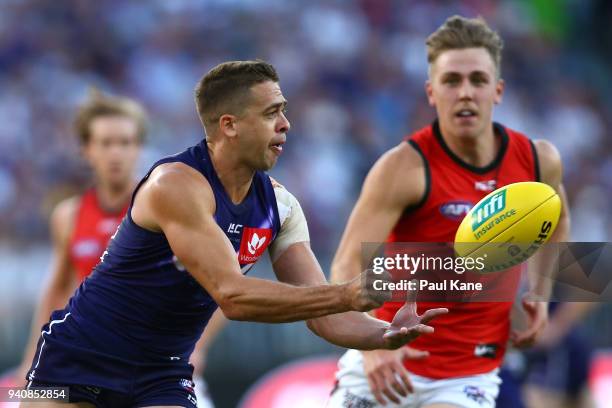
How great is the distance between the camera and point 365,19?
595 inches

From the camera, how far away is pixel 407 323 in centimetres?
441

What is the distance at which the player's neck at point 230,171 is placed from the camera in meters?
4.76

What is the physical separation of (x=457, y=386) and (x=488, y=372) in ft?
0.85

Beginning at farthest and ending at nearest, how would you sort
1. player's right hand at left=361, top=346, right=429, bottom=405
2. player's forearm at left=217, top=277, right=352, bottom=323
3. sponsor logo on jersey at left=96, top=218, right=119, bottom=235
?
sponsor logo on jersey at left=96, top=218, right=119, bottom=235 < player's right hand at left=361, top=346, right=429, bottom=405 < player's forearm at left=217, top=277, right=352, bottom=323

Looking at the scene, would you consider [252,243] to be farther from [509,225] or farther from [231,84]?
[509,225]

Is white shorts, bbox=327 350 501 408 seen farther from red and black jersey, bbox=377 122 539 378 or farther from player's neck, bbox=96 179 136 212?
player's neck, bbox=96 179 136 212

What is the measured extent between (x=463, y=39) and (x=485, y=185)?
828mm

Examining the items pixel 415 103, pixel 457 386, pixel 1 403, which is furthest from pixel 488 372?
pixel 415 103

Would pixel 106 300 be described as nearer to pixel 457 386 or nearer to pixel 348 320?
pixel 348 320

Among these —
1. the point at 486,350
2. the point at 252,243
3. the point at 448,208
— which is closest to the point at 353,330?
the point at 252,243

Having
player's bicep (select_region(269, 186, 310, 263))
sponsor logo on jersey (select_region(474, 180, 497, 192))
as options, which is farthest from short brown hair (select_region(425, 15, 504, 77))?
player's bicep (select_region(269, 186, 310, 263))

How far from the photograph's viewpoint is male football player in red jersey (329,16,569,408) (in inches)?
218

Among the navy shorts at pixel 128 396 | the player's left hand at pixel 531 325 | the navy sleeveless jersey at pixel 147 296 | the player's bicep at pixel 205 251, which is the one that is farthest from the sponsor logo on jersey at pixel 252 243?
the player's left hand at pixel 531 325

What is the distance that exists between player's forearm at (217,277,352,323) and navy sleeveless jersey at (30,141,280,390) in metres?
0.47
